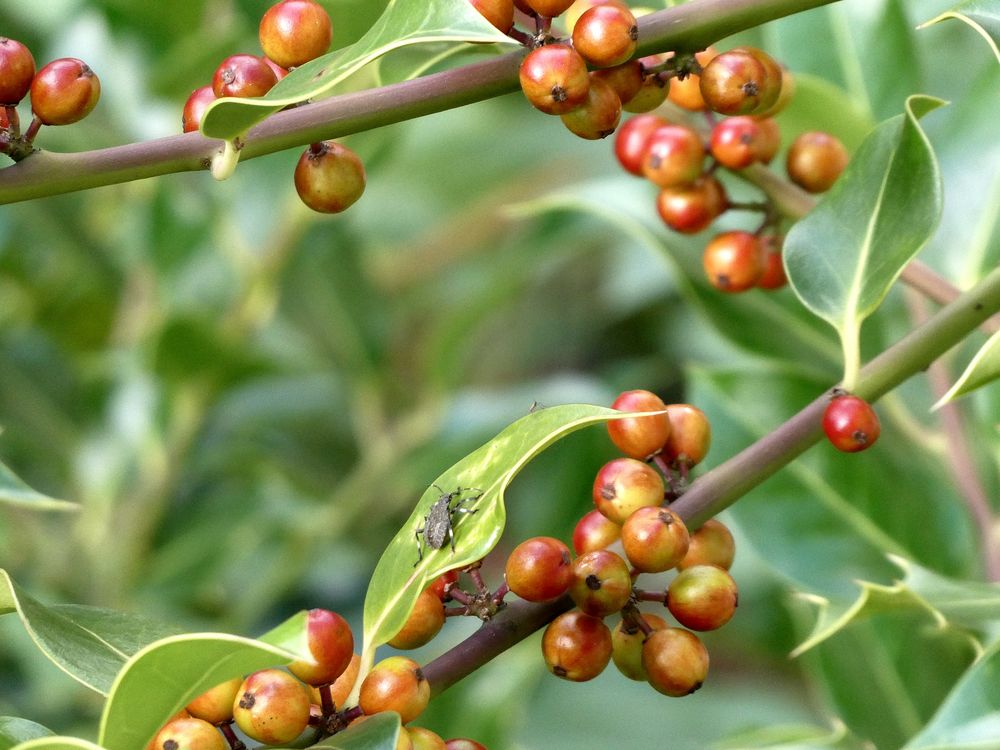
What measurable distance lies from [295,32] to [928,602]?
16.0 inches

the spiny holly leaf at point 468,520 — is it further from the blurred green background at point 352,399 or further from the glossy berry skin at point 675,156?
the blurred green background at point 352,399

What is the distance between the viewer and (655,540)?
0.49m

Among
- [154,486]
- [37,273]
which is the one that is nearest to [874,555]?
[154,486]

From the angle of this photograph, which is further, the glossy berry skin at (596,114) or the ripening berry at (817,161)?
the ripening berry at (817,161)

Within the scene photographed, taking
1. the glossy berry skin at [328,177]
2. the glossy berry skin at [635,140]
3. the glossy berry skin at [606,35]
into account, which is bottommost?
the glossy berry skin at [635,140]

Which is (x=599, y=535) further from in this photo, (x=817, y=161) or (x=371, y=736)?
(x=817, y=161)

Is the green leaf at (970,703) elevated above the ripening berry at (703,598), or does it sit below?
below

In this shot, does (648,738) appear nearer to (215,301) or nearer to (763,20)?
(215,301)

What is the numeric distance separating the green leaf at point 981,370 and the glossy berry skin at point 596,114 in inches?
7.3

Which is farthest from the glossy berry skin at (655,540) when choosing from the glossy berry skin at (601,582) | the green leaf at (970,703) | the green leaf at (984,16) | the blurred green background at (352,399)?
the blurred green background at (352,399)

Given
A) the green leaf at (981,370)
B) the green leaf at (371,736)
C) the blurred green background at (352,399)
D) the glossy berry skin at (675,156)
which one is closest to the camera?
the green leaf at (371,736)

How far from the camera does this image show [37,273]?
142 cm

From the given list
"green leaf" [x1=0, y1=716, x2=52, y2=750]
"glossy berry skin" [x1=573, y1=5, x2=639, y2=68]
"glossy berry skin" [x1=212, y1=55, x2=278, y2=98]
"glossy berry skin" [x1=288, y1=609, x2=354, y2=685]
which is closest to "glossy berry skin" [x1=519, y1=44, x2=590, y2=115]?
"glossy berry skin" [x1=573, y1=5, x2=639, y2=68]

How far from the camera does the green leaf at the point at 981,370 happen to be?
21.3 inches
